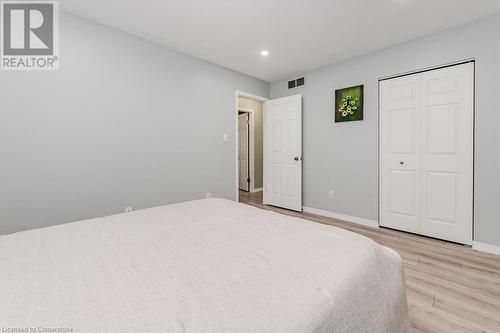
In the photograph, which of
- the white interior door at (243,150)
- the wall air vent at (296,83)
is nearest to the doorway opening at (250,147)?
the white interior door at (243,150)

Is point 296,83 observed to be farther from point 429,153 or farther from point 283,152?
point 429,153

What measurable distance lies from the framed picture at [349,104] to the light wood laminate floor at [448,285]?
179 cm

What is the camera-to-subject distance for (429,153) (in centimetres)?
282

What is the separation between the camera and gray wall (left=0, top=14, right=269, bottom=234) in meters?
2.11

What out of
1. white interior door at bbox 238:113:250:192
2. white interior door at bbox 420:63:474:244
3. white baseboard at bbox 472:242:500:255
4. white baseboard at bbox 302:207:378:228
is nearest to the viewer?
white baseboard at bbox 472:242:500:255

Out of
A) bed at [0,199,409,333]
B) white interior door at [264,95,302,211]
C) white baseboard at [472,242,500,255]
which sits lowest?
white baseboard at [472,242,500,255]

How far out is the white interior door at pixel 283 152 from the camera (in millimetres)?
4105

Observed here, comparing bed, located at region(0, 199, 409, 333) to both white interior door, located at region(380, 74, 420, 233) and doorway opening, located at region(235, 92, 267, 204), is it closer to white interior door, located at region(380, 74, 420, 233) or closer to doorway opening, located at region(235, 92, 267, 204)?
white interior door, located at region(380, 74, 420, 233)

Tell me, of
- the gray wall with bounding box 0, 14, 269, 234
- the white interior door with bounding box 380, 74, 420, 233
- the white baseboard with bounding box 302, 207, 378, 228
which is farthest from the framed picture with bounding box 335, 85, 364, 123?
the gray wall with bounding box 0, 14, 269, 234

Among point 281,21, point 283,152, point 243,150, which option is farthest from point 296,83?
point 243,150

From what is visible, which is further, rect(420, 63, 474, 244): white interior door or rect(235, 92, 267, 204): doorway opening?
rect(235, 92, 267, 204): doorway opening

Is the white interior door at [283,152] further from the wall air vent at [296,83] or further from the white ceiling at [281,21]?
the white ceiling at [281,21]

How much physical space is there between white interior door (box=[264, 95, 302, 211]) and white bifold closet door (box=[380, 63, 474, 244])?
4.48ft

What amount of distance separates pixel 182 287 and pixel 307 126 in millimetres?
3708
